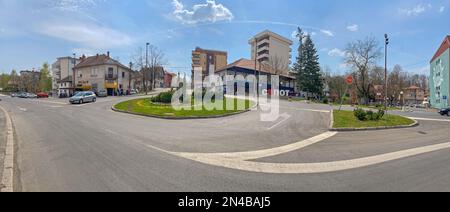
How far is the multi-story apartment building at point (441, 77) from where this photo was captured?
58.3 metres

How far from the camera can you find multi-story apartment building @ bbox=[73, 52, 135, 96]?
206 feet

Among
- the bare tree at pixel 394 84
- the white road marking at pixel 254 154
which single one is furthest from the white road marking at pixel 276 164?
the bare tree at pixel 394 84

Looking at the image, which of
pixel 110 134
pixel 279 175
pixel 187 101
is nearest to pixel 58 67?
pixel 187 101

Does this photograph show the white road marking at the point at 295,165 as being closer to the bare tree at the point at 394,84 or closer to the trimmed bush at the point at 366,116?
the trimmed bush at the point at 366,116

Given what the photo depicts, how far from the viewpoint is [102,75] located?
206 ft

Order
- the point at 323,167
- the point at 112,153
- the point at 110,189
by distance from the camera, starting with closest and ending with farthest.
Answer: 1. the point at 110,189
2. the point at 323,167
3. the point at 112,153

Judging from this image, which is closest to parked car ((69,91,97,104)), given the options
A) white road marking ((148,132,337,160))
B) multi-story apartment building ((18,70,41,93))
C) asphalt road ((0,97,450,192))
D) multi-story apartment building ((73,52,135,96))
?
asphalt road ((0,97,450,192))

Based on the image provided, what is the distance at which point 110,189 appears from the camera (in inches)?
180

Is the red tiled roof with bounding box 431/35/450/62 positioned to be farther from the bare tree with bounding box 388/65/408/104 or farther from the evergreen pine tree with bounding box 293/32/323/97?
the evergreen pine tree with bounding box 293/32/323/97

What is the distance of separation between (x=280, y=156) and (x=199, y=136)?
4088 millimetres

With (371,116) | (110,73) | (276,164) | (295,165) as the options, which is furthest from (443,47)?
(110,73)

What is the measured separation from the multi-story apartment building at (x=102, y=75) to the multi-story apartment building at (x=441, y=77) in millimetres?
75608

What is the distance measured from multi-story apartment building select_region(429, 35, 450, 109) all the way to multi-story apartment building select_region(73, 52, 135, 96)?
248 ft
